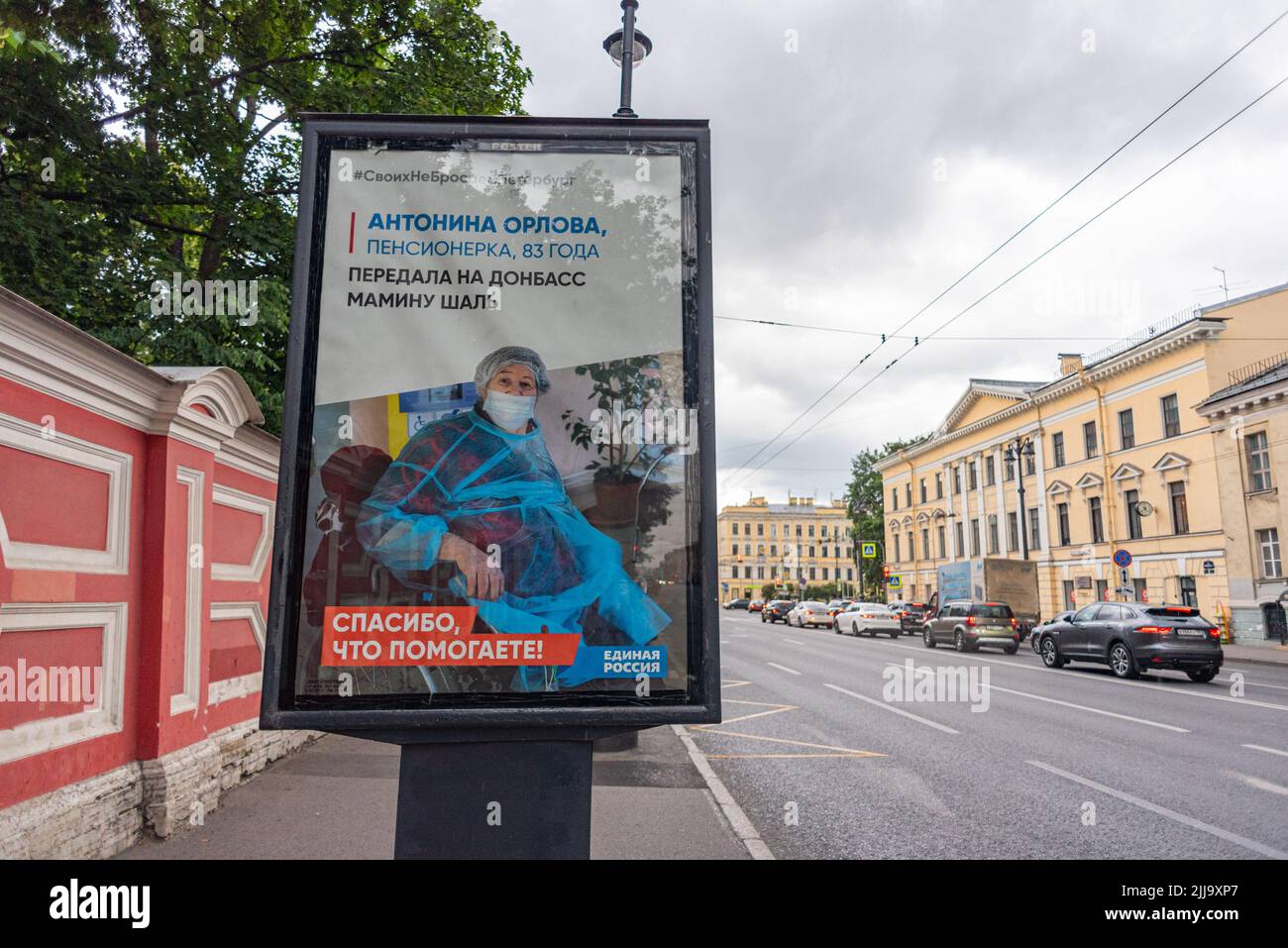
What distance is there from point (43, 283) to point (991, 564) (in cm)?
3079

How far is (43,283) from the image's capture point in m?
9.45

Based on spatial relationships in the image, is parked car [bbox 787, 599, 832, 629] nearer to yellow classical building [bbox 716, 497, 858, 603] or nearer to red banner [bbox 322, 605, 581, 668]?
red banner [bbox 322, 605, 581, 668]

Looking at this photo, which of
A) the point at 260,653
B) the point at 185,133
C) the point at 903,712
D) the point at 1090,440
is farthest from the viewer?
the point at 1090,440

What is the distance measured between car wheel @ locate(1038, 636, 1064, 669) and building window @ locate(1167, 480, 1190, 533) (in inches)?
629

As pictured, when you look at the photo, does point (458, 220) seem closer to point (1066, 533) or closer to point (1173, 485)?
point (1173, 485)

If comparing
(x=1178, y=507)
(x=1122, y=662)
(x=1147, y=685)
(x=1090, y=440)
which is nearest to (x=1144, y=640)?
(x=1122, y=662)

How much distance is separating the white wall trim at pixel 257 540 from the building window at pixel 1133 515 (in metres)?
35.4

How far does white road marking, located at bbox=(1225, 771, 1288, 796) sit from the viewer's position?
708cm

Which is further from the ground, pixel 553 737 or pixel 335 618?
pixel 335 618

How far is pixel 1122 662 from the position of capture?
17.2 metres

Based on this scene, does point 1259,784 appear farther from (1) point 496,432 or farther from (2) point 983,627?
(2) point 983,627

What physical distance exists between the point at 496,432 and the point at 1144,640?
57.5 feet
